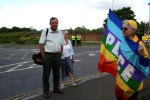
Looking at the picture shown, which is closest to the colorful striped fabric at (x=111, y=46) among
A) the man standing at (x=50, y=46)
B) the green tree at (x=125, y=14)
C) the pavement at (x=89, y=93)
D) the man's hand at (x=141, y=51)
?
the man's hand at (x=141, y=51)

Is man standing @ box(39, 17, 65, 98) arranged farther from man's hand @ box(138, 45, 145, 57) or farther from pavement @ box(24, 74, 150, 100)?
man's hand @ box(138, 45, 145, 57)

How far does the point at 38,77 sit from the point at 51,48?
308cm

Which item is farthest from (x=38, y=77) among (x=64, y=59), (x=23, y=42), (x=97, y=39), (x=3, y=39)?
(x=97, y=39)

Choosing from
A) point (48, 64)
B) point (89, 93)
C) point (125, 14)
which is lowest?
point (89, 93)

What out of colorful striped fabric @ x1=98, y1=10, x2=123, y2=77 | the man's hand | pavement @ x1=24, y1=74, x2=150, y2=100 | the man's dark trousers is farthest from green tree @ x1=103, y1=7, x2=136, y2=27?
the man's hand

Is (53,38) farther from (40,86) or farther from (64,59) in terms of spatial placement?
(40,86)

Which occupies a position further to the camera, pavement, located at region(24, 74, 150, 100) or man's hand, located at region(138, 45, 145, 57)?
pavement, located at region(24, 74, 150, 100)

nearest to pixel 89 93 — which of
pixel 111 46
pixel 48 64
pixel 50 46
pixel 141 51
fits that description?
pixel 48 64

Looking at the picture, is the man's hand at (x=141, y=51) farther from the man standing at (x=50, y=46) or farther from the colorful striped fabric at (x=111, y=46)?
the man standing at (x=50, y=46)

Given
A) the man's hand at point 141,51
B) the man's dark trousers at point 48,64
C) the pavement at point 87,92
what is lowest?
the pavement at point 87,92

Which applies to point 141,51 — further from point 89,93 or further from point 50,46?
point 89,93

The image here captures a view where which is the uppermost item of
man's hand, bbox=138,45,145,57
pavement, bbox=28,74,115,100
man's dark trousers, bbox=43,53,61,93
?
man's hand, bbox=138,45,145,57

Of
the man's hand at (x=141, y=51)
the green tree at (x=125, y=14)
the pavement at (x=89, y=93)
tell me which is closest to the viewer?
the man's hand at (x=141, y=51)

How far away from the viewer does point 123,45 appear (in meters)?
2.90
